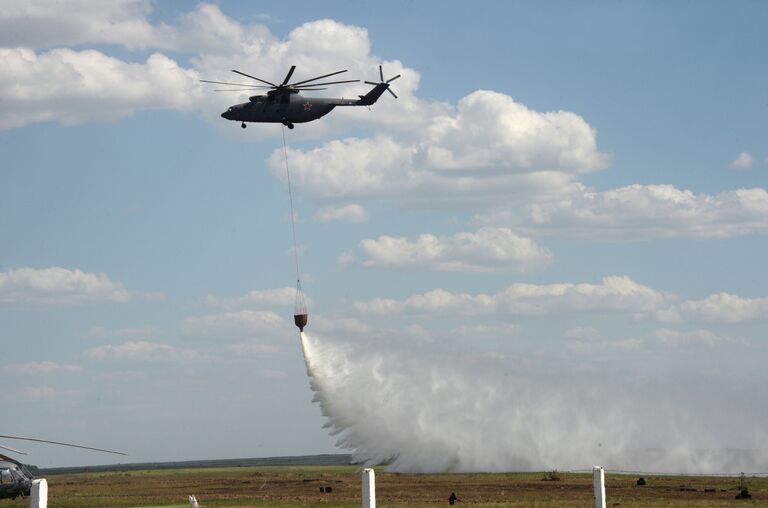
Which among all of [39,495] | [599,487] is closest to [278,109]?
[599,487]

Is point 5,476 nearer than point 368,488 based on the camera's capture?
No

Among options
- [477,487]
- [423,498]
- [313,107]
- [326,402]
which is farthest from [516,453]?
[313,107]

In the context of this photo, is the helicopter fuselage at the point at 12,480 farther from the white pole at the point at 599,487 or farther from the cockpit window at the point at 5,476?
the white pole at the point at 599,487

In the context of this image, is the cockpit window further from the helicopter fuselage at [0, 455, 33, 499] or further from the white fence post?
the white fence post

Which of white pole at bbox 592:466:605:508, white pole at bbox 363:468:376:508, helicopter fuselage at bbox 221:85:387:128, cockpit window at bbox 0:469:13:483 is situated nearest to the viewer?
white pole at bbox 363:468:376:508

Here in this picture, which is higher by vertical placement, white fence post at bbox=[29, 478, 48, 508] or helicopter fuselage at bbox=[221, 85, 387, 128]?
helicopter fuselage at bbox=[221, 85, 387, 128]

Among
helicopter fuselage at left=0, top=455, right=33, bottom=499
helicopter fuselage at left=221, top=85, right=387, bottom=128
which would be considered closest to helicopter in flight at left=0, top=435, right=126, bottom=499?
helicopter fuselage at left=0, top=455, right=33, bottom=499

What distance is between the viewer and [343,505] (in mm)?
48625

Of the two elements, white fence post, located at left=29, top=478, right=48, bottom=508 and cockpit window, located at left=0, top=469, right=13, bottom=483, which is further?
cockpit window, located at left=0, top=469, right=13, bottom=483

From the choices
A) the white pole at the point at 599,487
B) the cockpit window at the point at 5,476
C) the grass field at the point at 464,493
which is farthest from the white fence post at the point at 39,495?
the cockpit window at the point at 5,476

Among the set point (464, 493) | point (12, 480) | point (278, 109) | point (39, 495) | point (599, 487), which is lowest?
point (39, 495)

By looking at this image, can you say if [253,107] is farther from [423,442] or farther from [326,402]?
[423,442]

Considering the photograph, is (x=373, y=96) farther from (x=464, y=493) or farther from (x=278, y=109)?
(x=464, y=493)

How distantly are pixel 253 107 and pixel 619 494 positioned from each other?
108 feet
